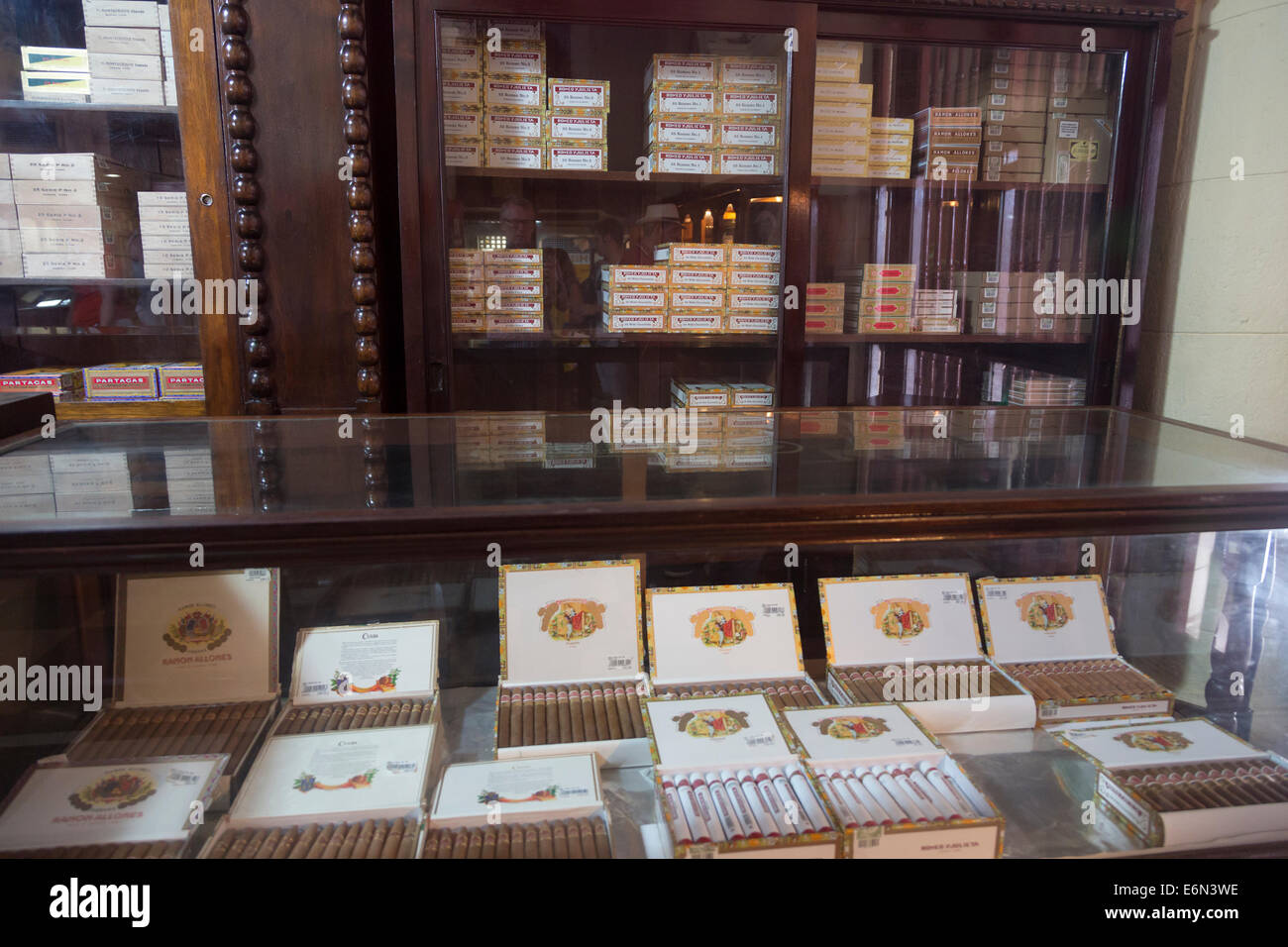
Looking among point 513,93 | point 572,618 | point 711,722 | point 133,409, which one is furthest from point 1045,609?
point 133,409

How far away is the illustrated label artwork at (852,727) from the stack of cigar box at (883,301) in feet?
4.15

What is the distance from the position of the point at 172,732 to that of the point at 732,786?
73 cm

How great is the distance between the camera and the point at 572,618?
128 cm

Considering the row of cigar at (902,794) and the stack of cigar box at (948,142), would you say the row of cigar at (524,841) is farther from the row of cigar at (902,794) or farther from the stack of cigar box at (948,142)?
the stack of cigar box at (948,142)

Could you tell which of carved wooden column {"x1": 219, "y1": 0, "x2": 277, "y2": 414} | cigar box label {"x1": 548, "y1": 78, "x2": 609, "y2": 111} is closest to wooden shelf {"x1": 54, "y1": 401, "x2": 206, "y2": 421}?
carved wooden column {"x1": 219, "y1": 0, "x2": 277, "y2": 414}

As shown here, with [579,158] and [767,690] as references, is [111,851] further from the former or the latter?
[579,158]

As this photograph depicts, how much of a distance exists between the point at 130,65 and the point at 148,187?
254 mm

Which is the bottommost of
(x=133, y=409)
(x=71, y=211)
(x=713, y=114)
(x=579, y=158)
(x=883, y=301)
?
(x=133, y=409)

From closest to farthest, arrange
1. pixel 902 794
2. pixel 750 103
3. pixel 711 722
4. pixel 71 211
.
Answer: pixel 902 794 → pixel 711 722 → pixel 71 211 → pixel 750 103

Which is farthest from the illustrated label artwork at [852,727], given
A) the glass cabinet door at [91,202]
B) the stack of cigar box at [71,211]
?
the stack of cigar box at [71,211]

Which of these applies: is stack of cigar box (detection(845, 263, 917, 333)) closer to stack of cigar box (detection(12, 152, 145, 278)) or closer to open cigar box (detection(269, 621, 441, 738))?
open cigar box (detection(269, 621, 441, 738))

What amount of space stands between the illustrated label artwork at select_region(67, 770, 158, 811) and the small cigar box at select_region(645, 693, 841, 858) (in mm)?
594

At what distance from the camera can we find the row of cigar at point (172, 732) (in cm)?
107
